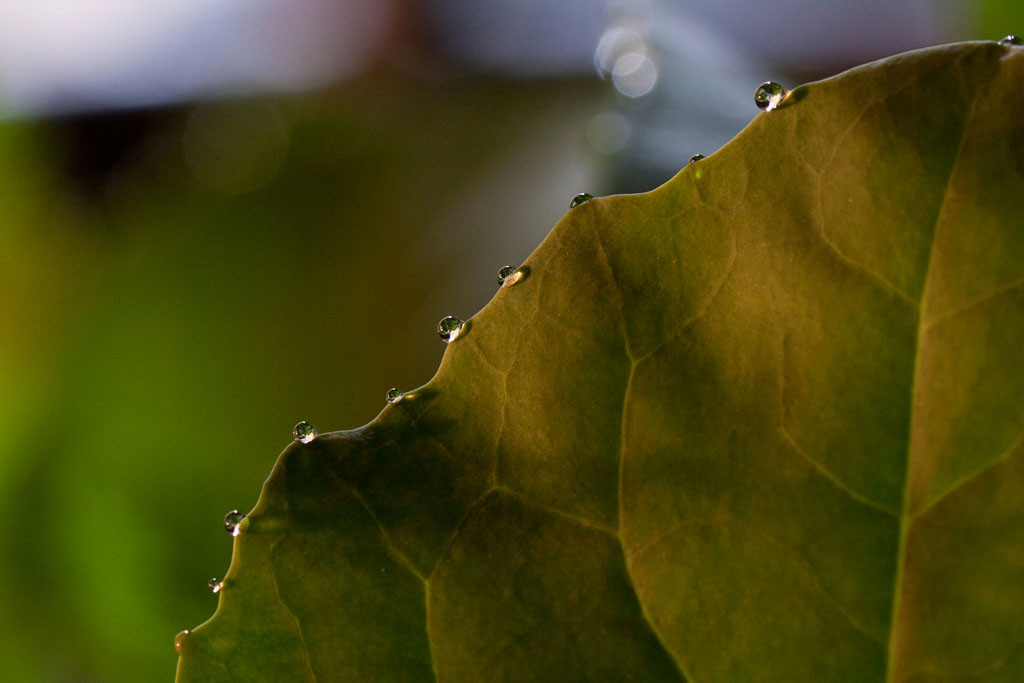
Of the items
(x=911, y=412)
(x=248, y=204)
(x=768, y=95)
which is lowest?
(x=911, y=412)

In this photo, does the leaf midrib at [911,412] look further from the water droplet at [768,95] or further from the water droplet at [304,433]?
the water droplet at [304,433]

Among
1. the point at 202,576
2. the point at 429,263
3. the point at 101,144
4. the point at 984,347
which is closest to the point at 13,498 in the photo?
the point at 202,576

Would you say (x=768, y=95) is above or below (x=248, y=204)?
below

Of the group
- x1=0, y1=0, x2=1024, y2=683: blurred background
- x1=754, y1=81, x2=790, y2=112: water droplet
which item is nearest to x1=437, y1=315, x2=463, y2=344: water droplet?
x1=754, y1=81, x2=790, y2=112: water droplet

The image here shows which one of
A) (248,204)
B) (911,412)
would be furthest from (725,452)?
(248,204)

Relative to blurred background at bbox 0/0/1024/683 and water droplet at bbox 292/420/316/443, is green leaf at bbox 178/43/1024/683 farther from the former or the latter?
blurred background at bbox 0/0/1024/683

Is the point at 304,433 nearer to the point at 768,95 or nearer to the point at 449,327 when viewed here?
the point at 449,327

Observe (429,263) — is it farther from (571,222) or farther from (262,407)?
(571,222)
